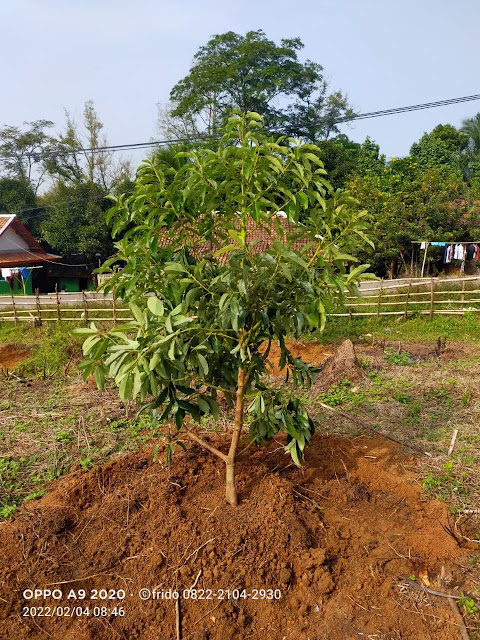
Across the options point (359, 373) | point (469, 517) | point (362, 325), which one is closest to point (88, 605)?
point (469, 517)

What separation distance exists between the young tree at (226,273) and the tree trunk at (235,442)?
0.39 feet

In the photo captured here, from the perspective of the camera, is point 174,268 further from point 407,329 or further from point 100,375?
point 407,329

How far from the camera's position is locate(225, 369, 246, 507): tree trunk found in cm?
325

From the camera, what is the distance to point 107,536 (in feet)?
10.8

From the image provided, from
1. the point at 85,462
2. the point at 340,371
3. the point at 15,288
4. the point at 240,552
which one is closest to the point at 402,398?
the point at 340,371

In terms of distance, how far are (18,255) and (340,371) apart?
20144 mm

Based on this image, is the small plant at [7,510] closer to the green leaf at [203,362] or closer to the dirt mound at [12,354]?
the green leaf at [203,362]

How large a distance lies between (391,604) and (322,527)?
65cm

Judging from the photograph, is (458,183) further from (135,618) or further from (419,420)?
(135,618)

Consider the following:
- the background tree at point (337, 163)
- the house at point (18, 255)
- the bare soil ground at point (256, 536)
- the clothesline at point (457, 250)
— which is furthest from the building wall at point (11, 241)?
the bare soil ground at point (256, 536)

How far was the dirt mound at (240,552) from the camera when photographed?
8.89 ft

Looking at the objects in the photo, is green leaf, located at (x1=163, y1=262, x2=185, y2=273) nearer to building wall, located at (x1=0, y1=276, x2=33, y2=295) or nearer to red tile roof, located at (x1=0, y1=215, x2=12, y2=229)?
red tile roof, located at (x1=0, y1=215, x2=12, y2=229)

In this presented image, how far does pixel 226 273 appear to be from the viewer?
259 cm

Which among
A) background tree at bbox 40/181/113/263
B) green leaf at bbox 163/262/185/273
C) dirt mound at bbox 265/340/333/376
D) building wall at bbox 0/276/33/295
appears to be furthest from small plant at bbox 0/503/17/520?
building wall at bbox 0/276/33/295
